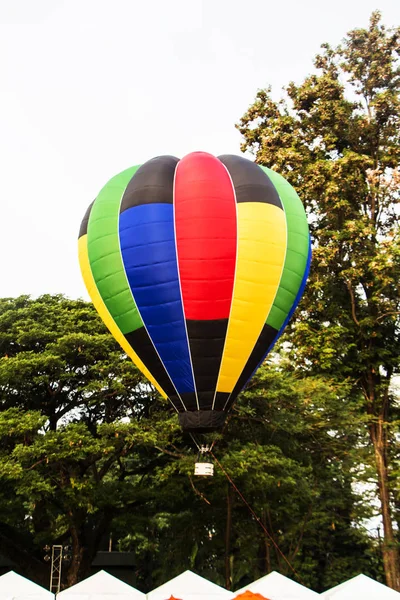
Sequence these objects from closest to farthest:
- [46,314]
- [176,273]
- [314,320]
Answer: [176,273]
[46,314]
[314,320]

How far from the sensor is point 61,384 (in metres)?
16.8

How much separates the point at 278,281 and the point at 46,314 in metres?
9.27

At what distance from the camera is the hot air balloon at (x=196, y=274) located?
1045cm

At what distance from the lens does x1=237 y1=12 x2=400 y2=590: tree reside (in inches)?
720

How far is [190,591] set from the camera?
9.92 m

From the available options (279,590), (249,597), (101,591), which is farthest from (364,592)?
(101,591)

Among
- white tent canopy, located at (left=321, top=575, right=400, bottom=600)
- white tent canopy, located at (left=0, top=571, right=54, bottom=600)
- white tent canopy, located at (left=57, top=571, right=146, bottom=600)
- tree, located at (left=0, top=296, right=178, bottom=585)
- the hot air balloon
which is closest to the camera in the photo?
white tent canopy, located at (left=321, top=575, right=400, bottom=600)

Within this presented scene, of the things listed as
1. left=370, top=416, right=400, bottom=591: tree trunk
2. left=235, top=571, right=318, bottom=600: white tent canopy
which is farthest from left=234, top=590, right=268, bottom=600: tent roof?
left=370, top=416, right=400, bottom=591: tree trunk

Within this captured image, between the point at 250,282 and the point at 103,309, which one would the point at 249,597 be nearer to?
the point at 250,282

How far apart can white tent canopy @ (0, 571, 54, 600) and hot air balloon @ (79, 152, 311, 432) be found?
11.2ft

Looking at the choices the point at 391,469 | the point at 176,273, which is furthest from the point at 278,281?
the point at 391,469

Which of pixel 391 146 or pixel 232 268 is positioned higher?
pixel 391 146

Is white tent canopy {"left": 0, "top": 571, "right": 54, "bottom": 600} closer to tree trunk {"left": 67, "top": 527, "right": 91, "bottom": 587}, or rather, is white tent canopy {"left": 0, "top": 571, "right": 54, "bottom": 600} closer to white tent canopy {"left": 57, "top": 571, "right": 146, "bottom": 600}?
white tent canopy {"left": 57, "top": 571, "right": 146, "bottom": 600}

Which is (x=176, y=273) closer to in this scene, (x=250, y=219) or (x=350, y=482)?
(x=250, y=219)
